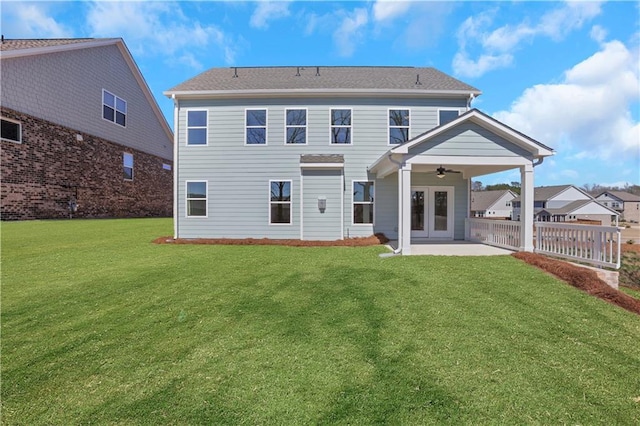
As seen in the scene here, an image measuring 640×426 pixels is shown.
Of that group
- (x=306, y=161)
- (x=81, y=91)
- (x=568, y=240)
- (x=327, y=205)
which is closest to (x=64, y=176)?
(x=81, y=91)

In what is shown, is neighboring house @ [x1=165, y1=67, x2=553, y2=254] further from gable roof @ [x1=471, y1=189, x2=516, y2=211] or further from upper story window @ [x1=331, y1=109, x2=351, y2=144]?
gable roof @ [x1=471, y1=189, x2=516, y2=211]

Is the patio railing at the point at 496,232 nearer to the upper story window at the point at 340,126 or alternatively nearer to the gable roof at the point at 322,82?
the gable roof at the point at 322,82

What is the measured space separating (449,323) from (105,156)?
18571 millimetres

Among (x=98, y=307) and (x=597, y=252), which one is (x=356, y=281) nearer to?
(x=98, y=307)

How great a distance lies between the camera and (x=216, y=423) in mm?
2262

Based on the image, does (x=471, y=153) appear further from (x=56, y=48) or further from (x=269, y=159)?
(x=56, y=48)

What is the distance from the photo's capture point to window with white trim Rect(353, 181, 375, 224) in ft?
35.8

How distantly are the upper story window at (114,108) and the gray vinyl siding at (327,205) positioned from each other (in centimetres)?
1307

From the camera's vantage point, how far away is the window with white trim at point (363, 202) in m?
10.9

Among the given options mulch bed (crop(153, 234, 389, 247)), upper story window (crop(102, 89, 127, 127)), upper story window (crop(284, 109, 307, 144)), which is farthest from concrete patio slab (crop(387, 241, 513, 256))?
upper story window (crop(102, 89, 127, 127))

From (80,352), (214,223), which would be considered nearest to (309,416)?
(80,352)

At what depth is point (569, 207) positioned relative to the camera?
41.8 meters

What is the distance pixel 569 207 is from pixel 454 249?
46108 mm

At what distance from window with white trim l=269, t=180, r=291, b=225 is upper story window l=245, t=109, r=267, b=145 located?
172 cm
